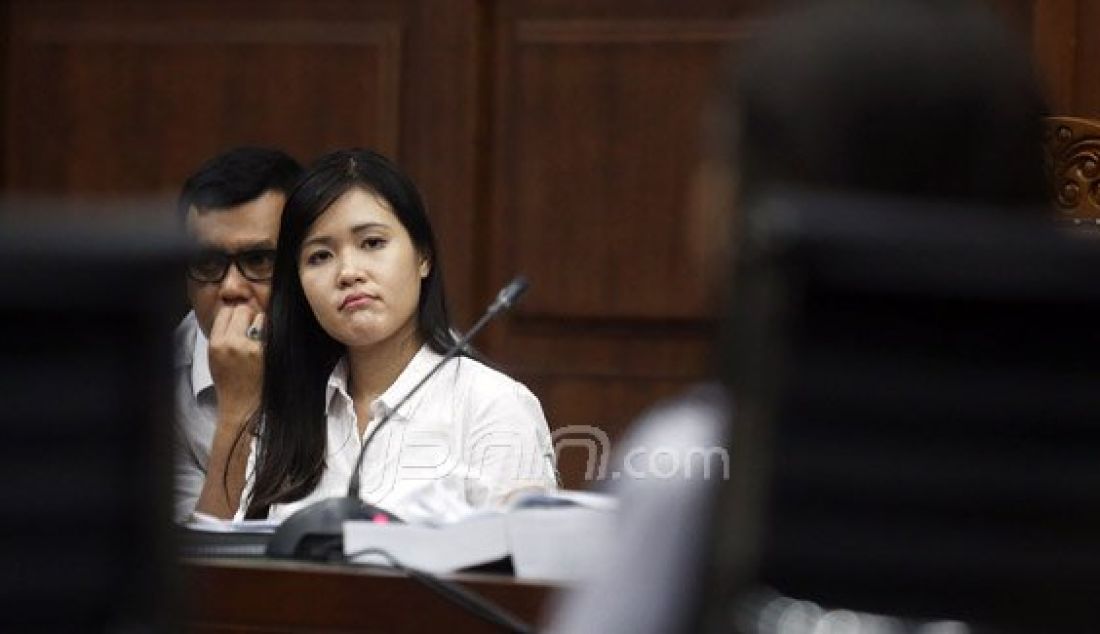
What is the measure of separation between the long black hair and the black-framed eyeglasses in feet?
1.16

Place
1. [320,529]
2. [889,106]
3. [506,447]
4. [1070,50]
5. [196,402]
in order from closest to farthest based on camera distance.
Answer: [889,106]
[320,529]
[506,447]
[196,402]
[1070,50]

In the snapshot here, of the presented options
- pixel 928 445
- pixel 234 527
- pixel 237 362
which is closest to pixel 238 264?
pixel 237 362

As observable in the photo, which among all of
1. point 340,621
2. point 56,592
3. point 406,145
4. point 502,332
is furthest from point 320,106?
point 56,592

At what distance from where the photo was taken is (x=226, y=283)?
3.75m

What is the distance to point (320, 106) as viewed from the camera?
4785 mm

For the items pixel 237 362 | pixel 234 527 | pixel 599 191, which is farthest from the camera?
pixel 599 191

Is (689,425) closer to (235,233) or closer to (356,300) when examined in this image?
(356,300)

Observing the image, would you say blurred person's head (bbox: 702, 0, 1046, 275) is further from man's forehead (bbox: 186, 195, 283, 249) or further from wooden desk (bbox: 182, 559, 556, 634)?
man's forehead (bbox: 186, 195, 283, 249)

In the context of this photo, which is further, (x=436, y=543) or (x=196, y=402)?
(x=196, y=402)

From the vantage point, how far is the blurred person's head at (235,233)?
12.3 feet

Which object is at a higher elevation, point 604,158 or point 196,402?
point 604,158

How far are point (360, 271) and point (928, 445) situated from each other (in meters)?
1.96

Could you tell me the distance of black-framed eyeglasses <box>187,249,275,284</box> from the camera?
375cm

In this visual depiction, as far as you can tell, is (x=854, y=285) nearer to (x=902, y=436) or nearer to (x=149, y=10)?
(x=902, y=436)
